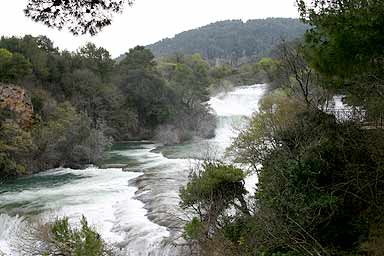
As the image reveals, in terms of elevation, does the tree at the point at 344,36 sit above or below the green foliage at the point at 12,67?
below

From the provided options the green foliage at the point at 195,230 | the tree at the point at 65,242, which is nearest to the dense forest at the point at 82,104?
the tree at the point at 65,242

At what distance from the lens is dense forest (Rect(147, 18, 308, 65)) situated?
12194cm

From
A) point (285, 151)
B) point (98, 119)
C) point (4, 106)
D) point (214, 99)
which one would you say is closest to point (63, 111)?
point (4, 106)

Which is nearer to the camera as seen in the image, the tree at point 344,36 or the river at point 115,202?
the tree at point 344,36

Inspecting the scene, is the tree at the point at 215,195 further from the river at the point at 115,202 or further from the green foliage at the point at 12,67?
the green foliage at the point at 12,67

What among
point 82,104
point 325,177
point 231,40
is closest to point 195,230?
point 325,177

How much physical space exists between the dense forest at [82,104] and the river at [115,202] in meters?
2.06

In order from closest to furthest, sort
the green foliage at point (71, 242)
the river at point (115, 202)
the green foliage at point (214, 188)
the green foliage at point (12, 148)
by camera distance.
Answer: the green foliage at point (71, 242)
the green foliage at point (214, 188)
the river at point (115, 202)
the green foliage at point (12, 148)

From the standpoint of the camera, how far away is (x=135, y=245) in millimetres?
14359

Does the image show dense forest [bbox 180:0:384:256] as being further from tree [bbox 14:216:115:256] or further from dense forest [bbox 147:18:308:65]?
dense forest [bbox 147:18:308:65]

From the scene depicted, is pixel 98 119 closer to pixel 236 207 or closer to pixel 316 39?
pixel 236 207

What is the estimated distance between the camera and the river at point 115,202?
14.8m

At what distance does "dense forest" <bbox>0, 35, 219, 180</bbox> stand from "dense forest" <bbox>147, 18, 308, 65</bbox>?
63.2m

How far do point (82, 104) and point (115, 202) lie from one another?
85.6ft
